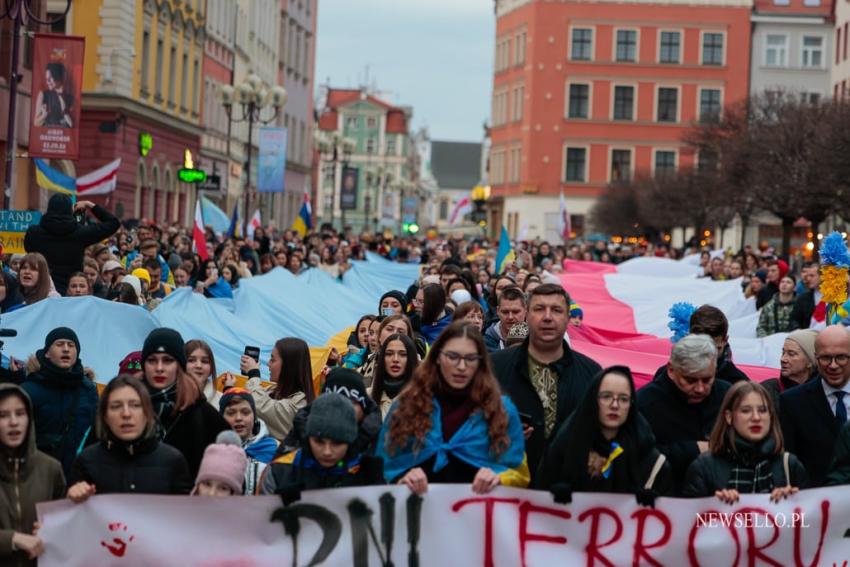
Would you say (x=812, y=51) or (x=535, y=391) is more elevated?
(x=812, y=51)

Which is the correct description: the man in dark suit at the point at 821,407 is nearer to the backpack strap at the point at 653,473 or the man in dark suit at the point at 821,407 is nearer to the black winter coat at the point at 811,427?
the black winter coat at the point at 811,427

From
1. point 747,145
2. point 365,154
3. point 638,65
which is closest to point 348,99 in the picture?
point 365,154

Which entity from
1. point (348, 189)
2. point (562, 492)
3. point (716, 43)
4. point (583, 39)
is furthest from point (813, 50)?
point (562, 492)

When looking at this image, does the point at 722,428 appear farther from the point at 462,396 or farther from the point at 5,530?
the point at 5,530

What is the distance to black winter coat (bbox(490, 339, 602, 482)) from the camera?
331 inches

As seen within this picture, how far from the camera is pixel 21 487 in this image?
7.49m

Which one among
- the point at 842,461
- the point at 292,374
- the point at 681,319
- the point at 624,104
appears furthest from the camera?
the point at 624,104

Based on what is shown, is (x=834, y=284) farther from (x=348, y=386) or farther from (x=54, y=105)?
(x=54, y=105)

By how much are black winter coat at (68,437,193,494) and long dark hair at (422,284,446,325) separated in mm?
6074

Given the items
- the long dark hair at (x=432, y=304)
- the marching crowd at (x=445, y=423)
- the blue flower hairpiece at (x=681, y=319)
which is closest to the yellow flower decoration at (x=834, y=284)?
the long dark hair at (x=432, y=304)

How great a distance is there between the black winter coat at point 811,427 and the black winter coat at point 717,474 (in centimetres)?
94

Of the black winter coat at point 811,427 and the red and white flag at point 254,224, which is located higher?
the red and white flag at point 254,224

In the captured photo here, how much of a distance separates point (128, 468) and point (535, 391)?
1955 mm

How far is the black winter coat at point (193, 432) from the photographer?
8602 millimetres
